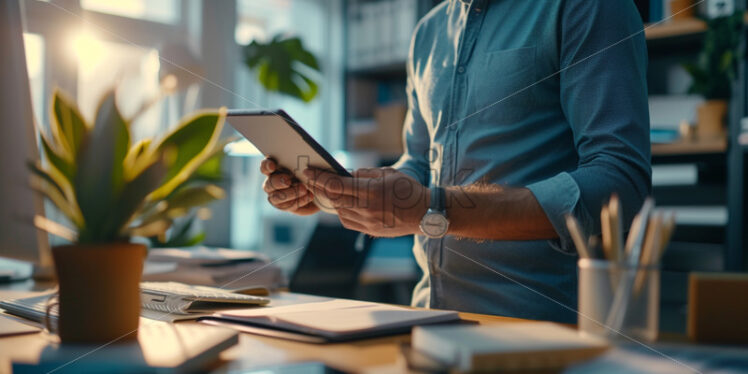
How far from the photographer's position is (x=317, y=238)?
1896 millimetres

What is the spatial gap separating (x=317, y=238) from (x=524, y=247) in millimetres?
965

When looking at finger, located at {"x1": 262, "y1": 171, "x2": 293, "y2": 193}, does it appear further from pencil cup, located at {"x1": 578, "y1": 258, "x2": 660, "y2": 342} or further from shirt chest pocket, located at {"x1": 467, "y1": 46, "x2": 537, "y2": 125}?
pencil cup, located at {"x1": 578, "y1": 258, "x2": 660, "y2": 342}

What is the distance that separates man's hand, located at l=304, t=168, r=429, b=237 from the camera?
34.7 inches

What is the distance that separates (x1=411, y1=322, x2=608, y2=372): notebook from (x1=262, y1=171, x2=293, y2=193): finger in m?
0.58

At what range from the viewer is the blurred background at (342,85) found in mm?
1699

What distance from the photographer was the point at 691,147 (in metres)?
2.02

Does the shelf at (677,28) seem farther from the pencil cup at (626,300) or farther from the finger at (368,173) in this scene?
the pencil cup at (626,300)

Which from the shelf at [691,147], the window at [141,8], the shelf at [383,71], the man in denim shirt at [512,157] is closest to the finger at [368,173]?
the man in denim shirt at [512,157]

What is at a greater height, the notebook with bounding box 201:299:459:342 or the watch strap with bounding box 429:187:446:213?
the watch strap with bounding box 429:187:446:213

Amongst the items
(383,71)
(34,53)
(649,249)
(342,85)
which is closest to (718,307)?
(649,249)

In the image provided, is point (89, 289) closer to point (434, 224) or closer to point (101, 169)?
point (101, 169)

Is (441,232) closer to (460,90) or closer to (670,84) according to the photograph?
(460,90)

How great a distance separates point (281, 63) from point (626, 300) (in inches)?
98.1

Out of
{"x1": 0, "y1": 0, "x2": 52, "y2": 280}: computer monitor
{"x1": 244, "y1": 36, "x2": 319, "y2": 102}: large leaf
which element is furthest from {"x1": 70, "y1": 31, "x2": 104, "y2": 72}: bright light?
{"x1": 244, "y1": 36, "x2": 319, "y2": 102}: large leaf
